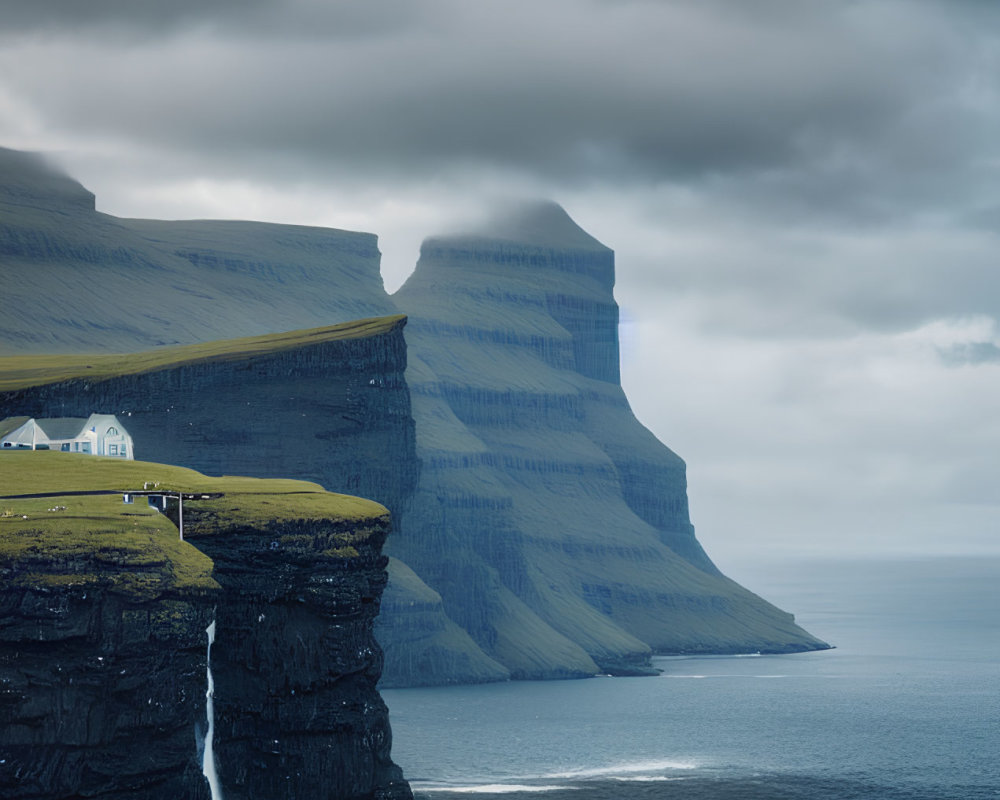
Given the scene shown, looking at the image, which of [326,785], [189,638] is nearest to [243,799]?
[326,785]

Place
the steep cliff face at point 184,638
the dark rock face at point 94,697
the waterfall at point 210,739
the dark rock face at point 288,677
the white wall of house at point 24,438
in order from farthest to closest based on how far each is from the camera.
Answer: the white wall of house at point 24,438 → the dark rock face at point 288,677 → the waterfall at point 210,739 → the steep cliff face at point 184,638 → the dark rock face at point 94,697

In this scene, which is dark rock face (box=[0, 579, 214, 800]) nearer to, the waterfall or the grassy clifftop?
the grassy clifftop

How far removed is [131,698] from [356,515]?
121 feet

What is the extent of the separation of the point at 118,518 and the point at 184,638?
44.1 feet

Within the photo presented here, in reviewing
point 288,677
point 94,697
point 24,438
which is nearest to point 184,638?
point 94,697

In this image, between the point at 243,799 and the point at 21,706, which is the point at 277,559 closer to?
the point at 243,799

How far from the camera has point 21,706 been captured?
135375mm

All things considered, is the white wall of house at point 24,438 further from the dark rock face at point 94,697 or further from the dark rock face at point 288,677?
the dark rock face at point 94,697

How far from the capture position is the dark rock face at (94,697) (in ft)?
445

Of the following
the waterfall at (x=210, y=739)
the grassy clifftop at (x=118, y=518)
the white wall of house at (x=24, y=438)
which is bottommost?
the waterfall at (x=210, y=739)

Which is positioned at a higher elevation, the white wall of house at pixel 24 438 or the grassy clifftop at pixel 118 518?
the white wall of house at pixel 24 438

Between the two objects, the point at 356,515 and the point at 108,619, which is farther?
the point at 356,515

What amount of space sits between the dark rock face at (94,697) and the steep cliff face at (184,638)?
0.37 feet

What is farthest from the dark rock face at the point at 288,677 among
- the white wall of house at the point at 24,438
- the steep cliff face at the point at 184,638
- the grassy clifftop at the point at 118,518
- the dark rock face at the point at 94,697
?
the white wall of house at the point at 24,438
